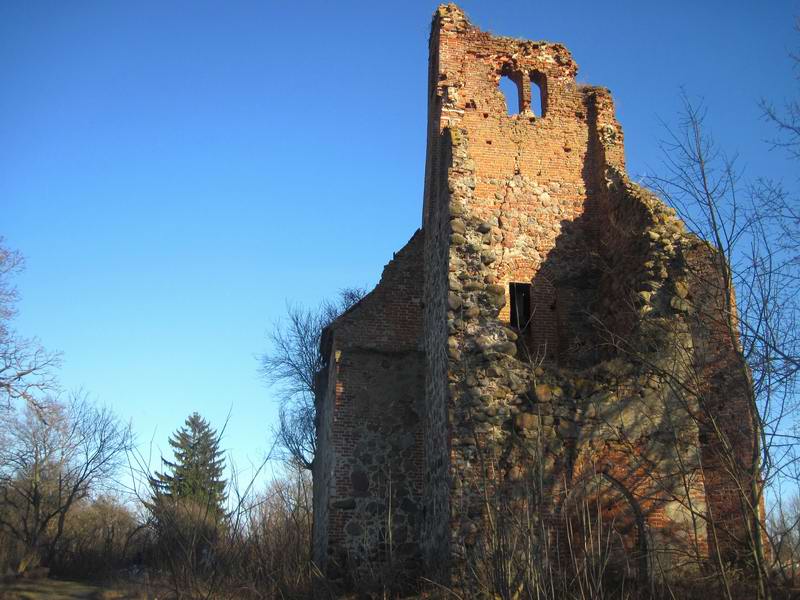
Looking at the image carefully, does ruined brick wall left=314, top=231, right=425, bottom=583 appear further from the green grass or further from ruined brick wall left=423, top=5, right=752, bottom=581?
the green grass

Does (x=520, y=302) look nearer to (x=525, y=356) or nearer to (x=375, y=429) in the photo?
(x=525, y=356)

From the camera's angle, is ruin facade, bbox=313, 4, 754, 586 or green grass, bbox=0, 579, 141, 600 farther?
green grass, bbox=0, 579, 141, 600

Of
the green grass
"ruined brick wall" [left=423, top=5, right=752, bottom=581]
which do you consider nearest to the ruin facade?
"ruined brick wall" [left=423, top=5, right=752, bottom=581]

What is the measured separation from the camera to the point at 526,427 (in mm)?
10195

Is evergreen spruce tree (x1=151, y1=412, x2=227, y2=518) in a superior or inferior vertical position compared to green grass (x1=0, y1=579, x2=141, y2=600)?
superior

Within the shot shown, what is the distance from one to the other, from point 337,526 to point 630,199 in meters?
7.40

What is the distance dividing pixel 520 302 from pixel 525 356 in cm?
116

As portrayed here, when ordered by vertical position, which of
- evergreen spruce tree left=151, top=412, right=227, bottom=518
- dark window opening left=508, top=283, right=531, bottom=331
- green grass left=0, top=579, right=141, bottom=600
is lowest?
green grass left=0, top=579, right=141, bottom=600

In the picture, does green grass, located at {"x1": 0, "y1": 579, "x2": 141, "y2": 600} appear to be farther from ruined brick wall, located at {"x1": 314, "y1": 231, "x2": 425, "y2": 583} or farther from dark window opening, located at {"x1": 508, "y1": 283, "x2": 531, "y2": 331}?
dark window opening, located at {"x1": 508, "y1": 283, "x2": 531, "y2": 331}

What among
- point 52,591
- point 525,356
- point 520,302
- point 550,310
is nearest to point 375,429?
point 525,356

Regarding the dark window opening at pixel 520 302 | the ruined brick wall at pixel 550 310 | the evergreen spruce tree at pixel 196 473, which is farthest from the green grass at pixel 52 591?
the dark window opening at pixel 520 302

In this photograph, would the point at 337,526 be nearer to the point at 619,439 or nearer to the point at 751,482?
the point at 619,439

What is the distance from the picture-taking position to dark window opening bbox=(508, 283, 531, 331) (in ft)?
43.8

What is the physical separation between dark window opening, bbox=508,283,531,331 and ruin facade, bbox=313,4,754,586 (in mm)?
37
